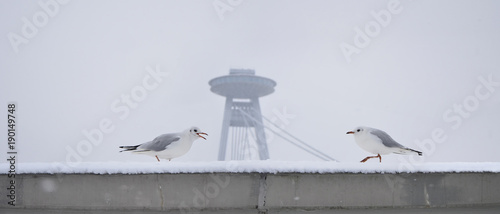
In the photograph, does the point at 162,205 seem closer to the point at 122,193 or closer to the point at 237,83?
the point at 122,193

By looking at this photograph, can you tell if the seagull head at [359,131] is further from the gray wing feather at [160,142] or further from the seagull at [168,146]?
the gray wing feather at [160,142]

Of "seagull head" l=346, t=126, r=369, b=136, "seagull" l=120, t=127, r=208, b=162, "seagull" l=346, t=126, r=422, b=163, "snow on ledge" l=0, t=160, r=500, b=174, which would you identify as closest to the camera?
"snow on ledge" l=0, t=160, r=500, b=174

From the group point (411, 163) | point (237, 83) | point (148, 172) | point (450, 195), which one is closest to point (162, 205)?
point (148, 172)

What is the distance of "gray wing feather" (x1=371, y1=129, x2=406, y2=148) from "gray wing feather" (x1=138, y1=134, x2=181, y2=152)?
2111 millimetres

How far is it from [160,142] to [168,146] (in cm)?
10

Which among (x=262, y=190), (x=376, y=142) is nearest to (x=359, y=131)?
(x=376, y=142)

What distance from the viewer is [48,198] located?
9.89 feet

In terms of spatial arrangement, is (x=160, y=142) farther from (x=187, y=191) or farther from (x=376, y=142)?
(x=376, y=142)

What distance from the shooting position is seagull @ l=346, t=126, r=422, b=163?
4094 mm

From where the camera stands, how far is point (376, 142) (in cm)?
411

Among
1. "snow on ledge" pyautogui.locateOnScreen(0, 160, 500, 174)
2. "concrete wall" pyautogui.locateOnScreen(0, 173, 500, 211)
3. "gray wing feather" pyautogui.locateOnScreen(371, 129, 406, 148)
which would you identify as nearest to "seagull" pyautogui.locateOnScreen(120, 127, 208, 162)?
"snow on ledge" pyautogui.locateOnScreen(0, 160, 500, 174)

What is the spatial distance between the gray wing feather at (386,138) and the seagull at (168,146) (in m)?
1.93

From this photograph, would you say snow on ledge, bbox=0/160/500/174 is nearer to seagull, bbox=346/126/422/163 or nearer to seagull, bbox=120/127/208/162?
seagull, bbox=346/126/422/163

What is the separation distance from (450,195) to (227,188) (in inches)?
70.7
